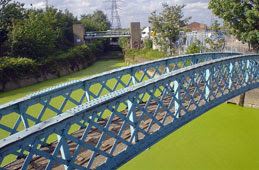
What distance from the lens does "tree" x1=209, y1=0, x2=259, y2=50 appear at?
10012 millimetres

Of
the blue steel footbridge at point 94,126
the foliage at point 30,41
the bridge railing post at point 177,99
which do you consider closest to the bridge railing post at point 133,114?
the blue steel footbridge at point 94,126

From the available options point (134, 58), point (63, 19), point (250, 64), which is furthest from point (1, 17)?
point (250, 64)

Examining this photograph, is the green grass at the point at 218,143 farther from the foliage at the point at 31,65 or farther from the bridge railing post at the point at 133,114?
the foliage at the point at 31,65

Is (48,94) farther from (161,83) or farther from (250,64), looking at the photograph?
(250,64)

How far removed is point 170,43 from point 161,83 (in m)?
14.6

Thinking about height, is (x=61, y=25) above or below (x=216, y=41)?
above

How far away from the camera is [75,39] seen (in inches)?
1046

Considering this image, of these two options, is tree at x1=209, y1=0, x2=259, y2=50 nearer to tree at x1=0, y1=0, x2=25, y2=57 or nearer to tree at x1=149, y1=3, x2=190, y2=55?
tree at x1=149, y1=3, x2=190, y2=55

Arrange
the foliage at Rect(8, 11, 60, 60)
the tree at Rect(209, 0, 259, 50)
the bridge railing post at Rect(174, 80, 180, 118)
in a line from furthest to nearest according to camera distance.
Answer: the foliage at Rect(8, 11, 60, 60) < the tree at Rect(209, 0, 259, 50) < the bridge railing post at Rect(174, 80, 180, 118)

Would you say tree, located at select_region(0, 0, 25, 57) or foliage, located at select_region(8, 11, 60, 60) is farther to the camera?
tree, located at select_region(0, 0, 25, 57)

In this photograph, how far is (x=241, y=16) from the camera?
10.5 meters

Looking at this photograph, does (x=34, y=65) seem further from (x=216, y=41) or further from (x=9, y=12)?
(x=216, y=41)

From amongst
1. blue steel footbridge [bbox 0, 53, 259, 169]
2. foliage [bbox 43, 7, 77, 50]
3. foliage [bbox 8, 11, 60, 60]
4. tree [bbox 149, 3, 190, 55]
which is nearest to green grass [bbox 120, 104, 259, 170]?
blue steel footbridge [bbox 0, 53, 259, 169]

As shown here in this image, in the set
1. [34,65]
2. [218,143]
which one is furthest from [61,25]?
[218,143]
